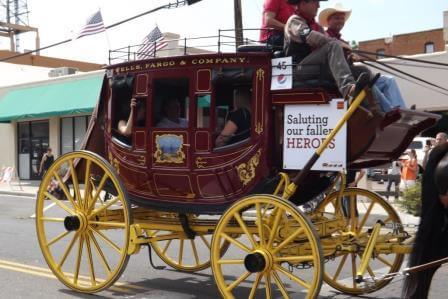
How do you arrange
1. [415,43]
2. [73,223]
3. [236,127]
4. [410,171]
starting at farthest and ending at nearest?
[415,43] → [410,171] → [73,223] → [236,127]

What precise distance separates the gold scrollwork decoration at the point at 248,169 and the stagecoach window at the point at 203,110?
24.0 inches

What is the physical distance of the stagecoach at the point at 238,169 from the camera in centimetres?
525

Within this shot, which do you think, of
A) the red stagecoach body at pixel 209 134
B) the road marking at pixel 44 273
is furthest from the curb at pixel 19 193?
the red stagecoach body at pixel 209 134

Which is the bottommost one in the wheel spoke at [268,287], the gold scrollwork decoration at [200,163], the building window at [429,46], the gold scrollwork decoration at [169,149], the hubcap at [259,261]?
the wheel spoke at [268,287]

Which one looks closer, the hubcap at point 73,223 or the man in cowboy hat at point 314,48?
the man in cowboy hat at point 314,48

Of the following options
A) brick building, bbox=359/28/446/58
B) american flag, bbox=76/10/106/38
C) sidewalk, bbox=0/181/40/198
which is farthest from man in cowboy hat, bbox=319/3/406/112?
brick building, bbox=359/28/446/58

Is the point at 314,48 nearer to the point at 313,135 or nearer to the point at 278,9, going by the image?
the point at 313,135

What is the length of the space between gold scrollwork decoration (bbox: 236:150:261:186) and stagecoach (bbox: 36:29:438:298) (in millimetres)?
10

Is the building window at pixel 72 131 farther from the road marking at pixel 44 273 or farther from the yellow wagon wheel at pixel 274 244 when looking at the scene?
the yellow wagon wheel at pixel 274 244

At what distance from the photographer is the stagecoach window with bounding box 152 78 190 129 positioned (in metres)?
6.37

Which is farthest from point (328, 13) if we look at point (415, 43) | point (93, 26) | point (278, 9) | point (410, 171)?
point (415, 43)

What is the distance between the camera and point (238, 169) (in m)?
5.82

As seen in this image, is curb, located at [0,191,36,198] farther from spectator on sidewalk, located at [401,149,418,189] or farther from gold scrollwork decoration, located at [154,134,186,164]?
gold scrollwork decoration, located at [154,134,186,164]

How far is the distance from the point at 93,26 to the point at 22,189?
29.7ft
